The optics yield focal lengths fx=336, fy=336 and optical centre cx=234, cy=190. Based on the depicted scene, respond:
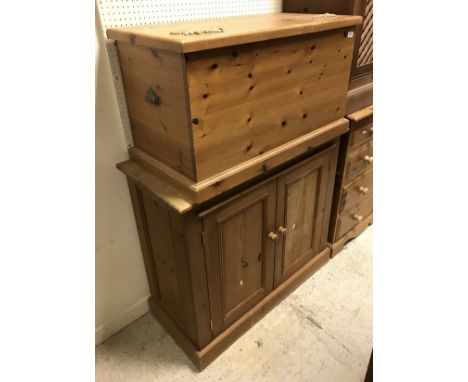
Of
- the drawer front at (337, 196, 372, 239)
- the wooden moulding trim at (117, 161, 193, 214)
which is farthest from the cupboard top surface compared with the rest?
the drawer front at (337, 196, 372, 239)

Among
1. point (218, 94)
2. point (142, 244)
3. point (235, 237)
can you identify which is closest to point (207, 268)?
point (235, 237)

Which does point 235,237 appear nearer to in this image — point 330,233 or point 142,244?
point 142,244

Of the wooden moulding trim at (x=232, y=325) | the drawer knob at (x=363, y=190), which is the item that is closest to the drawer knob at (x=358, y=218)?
A: the drawer knob at (x=363, y=190)

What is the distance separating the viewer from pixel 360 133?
1773mm

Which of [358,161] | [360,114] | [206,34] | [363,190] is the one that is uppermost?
[206,34]

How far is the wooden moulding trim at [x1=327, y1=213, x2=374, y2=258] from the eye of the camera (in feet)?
6.79

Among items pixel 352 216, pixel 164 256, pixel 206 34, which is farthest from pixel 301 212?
pixel 206 34

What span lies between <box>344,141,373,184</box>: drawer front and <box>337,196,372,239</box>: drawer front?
24 cm

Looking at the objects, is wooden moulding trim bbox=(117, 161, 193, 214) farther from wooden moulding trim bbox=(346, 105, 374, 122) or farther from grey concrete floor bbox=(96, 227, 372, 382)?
wooden moulding trim bbox=(346, 105, 374, 122)

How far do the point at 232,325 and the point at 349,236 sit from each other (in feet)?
3.32

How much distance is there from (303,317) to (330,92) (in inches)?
44.0

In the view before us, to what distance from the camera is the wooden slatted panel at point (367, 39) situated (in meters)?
1.53

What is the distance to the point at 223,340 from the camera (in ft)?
5.05

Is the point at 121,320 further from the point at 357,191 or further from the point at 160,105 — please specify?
the point at 357,191
